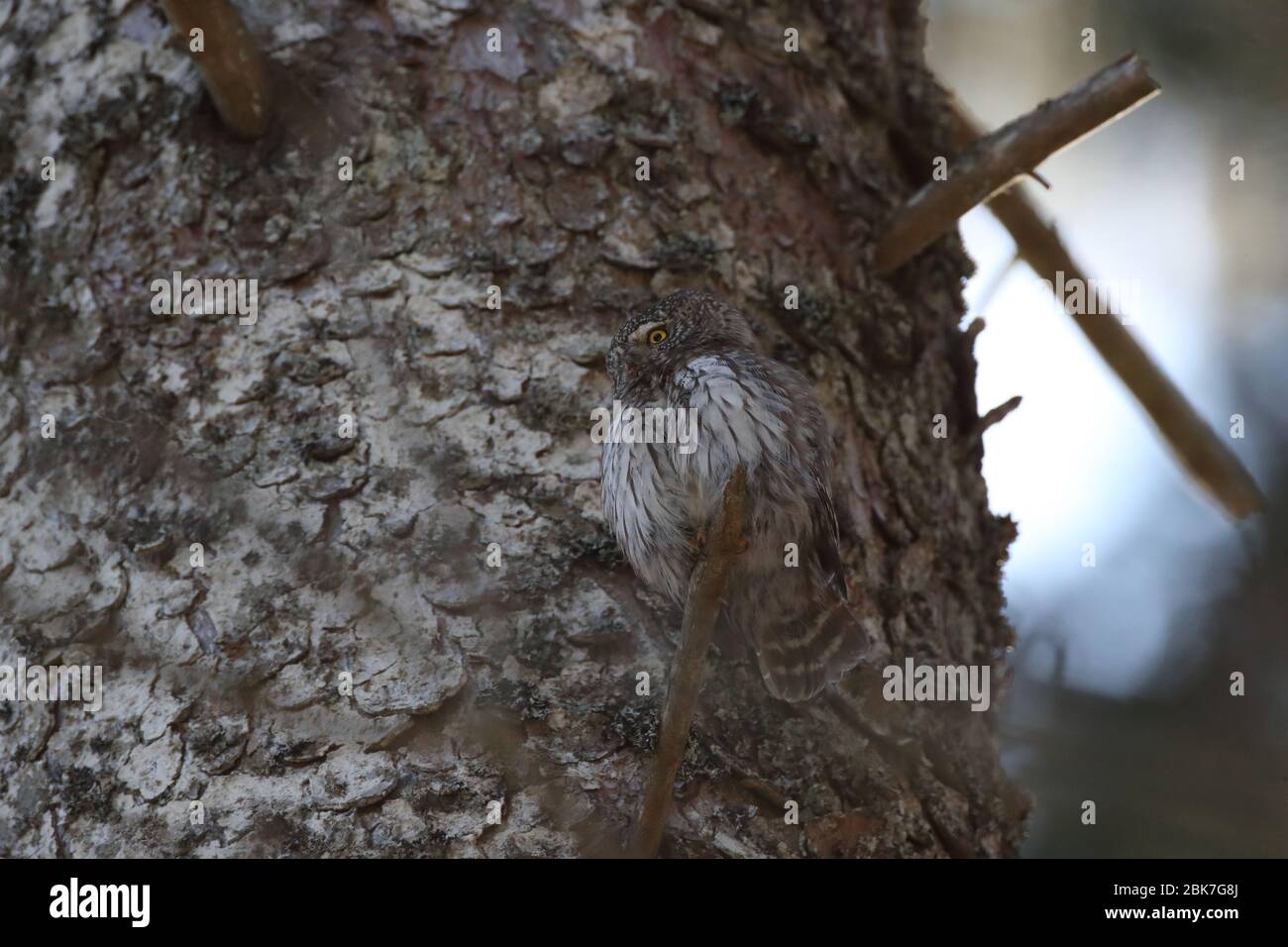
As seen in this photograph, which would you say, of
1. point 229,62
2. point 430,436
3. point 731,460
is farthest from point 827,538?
point 229,62

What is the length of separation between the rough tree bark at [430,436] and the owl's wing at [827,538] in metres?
0.06

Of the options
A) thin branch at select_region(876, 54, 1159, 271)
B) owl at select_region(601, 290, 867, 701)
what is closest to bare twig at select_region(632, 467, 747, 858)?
owl at select_region(601, 290, 867, 701)

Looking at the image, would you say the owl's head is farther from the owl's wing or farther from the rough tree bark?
the owl's wing

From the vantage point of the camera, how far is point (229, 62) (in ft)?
9.33

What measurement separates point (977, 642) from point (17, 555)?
2346 mm

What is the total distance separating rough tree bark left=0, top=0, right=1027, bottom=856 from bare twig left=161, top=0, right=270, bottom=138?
0.07 meters

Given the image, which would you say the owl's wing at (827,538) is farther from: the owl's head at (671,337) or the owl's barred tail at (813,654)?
the owl's head at (671,337)

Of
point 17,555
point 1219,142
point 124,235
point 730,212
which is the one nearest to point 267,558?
point 17,555

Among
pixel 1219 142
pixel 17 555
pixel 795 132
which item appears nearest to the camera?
pixel 17 555

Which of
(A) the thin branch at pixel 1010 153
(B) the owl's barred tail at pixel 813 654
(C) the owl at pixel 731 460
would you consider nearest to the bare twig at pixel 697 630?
(B) the owl's barred tail at pixel 813 654

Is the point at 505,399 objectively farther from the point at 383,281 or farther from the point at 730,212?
the point at 730,212

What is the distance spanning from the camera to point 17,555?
266cm

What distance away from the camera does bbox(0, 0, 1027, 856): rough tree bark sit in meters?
2.43

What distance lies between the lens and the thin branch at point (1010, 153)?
3.05 m
